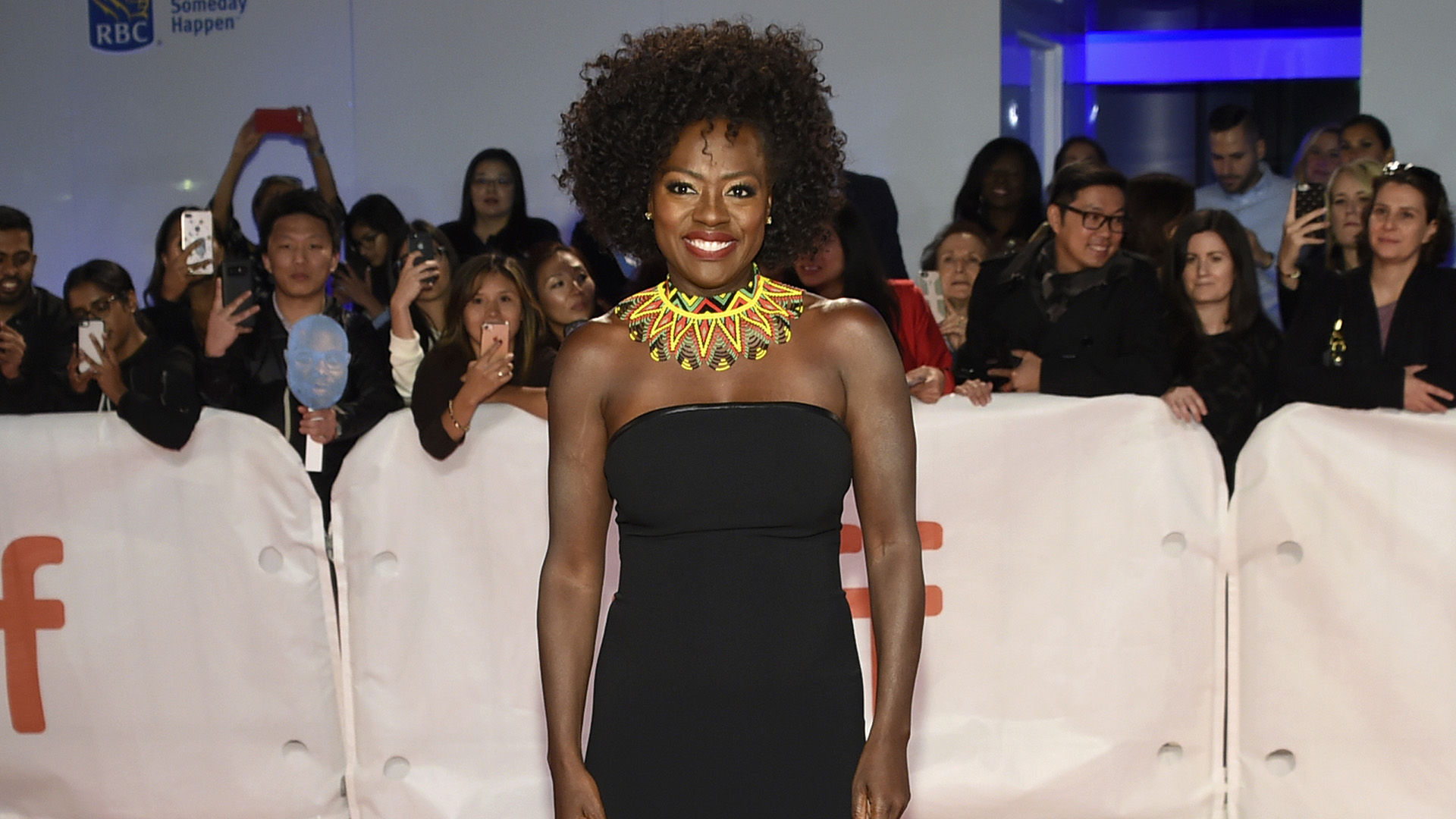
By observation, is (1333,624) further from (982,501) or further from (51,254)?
(51,254)

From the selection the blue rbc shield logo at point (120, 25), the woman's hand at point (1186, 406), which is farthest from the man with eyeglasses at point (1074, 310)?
the blue rbc shield logo at point (120, 25)

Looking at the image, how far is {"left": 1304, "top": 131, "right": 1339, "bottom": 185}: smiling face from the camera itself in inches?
253

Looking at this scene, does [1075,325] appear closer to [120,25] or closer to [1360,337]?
[1360,337]

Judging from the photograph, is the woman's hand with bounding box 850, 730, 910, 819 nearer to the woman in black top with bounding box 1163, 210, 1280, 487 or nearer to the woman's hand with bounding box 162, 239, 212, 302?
the woman in black top with bounding box 1163, 210, 1280, 487

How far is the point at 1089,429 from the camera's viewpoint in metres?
4.25

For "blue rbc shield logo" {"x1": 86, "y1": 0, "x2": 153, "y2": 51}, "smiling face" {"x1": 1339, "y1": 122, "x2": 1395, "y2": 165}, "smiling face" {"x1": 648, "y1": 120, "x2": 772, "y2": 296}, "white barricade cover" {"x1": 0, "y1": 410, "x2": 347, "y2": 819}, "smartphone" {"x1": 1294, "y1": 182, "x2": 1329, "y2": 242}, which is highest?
"blue rbc shield logo" {"x1": 86, "y1": 0, "x2": 153, "y2": 51}

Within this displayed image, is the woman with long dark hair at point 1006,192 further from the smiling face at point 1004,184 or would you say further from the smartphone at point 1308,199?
the smartphone at point 1308,199

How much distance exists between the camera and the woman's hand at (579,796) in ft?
7.73

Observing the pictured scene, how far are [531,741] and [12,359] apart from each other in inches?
104

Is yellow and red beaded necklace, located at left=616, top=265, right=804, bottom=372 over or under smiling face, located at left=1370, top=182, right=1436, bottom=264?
under

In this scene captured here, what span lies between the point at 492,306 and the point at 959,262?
1994 millimetres

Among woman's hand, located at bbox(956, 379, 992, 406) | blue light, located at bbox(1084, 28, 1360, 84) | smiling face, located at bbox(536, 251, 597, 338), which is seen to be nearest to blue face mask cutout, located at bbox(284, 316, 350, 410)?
smiling face, located at bbox(536, 251, 597, 338)

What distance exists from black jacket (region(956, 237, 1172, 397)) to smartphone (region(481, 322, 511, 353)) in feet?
4.61

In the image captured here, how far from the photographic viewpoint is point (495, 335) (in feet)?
14.2
